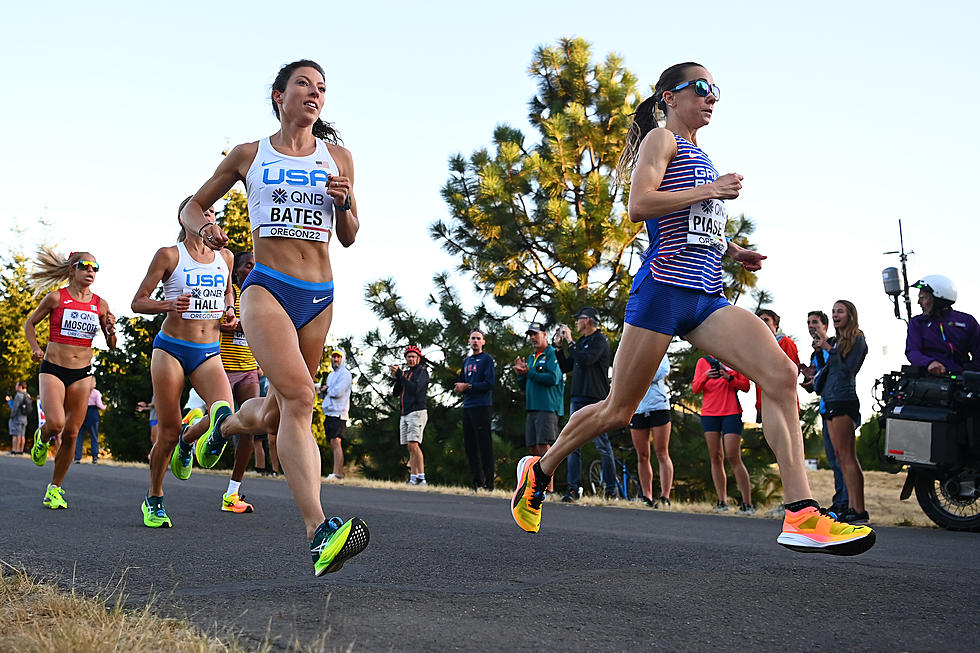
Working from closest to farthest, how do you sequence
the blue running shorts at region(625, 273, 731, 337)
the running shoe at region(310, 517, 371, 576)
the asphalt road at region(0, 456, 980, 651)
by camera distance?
the asphalt road at region(0, 456, 980, 651)
the running shoe at region(310, 517, 371, 576)
the blue running shorts at region(625, 273, 731, 337)

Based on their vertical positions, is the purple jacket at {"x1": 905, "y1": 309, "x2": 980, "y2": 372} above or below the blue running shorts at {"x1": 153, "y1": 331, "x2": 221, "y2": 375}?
above

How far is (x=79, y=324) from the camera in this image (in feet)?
27.9

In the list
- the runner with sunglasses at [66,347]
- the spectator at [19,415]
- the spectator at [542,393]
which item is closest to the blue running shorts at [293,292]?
the runner with sunglasses at [66,347]

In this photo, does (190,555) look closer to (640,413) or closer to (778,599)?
(778,599)

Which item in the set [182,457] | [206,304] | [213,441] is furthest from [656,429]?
[213,441]

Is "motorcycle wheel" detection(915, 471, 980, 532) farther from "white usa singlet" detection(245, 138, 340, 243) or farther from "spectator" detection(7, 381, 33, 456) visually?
"spectator" detection(7, 381, 33, 456)

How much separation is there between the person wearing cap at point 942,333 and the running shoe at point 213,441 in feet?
20.2

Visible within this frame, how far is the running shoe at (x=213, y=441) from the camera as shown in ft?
20.0

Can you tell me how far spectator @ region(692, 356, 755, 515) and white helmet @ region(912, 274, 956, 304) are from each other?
2.06 meters

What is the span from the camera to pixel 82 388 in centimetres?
841

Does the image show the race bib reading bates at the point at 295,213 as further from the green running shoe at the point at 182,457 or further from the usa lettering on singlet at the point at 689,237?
the green running shoe at the point at 182,457

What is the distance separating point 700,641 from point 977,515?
20.8ft

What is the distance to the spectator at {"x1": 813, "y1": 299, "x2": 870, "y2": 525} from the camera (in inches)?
356

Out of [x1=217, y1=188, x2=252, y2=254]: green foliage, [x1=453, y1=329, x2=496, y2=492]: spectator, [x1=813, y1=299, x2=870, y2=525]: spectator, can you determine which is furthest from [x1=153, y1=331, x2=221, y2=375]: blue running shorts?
[x1=217, y1=188, x2=252, y2=254]: green foliage
